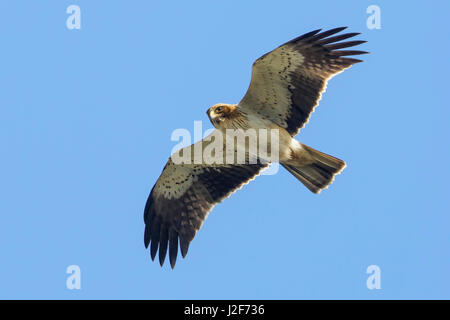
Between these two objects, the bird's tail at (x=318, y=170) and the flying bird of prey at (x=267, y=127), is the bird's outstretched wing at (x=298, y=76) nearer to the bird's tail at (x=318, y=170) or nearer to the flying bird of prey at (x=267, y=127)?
the flying bird of prey at (x=267, y=127)

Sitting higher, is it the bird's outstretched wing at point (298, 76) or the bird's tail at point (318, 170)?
the bird's outstretched wing at point (298, 76)

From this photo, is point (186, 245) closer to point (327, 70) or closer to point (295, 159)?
point (295, 159)

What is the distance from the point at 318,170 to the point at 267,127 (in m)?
1.06

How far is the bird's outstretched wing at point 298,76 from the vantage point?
36.9 feet

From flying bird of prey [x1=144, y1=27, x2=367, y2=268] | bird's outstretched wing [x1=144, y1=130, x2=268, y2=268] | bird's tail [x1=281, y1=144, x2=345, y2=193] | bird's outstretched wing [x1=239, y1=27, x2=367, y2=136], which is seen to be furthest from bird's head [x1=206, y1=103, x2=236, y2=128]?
bird's tail [x1=281, y1=144, x2=345, y2=193]

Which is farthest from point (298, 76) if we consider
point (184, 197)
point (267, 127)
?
point (184, 197)

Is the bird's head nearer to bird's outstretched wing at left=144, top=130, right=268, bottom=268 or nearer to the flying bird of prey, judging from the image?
the flying bird of prey

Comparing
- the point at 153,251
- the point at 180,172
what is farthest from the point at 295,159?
the point at 153,251

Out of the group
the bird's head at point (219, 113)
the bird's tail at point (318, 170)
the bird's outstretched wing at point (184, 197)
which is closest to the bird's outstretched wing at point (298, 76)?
the bird's head at point (219, 113)

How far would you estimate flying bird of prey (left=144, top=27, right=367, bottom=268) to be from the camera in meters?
11.3

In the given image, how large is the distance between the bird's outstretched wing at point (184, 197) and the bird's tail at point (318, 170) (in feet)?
2.28

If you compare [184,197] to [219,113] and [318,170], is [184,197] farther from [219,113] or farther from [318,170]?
[318,170]

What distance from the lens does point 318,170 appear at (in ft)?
38.2
